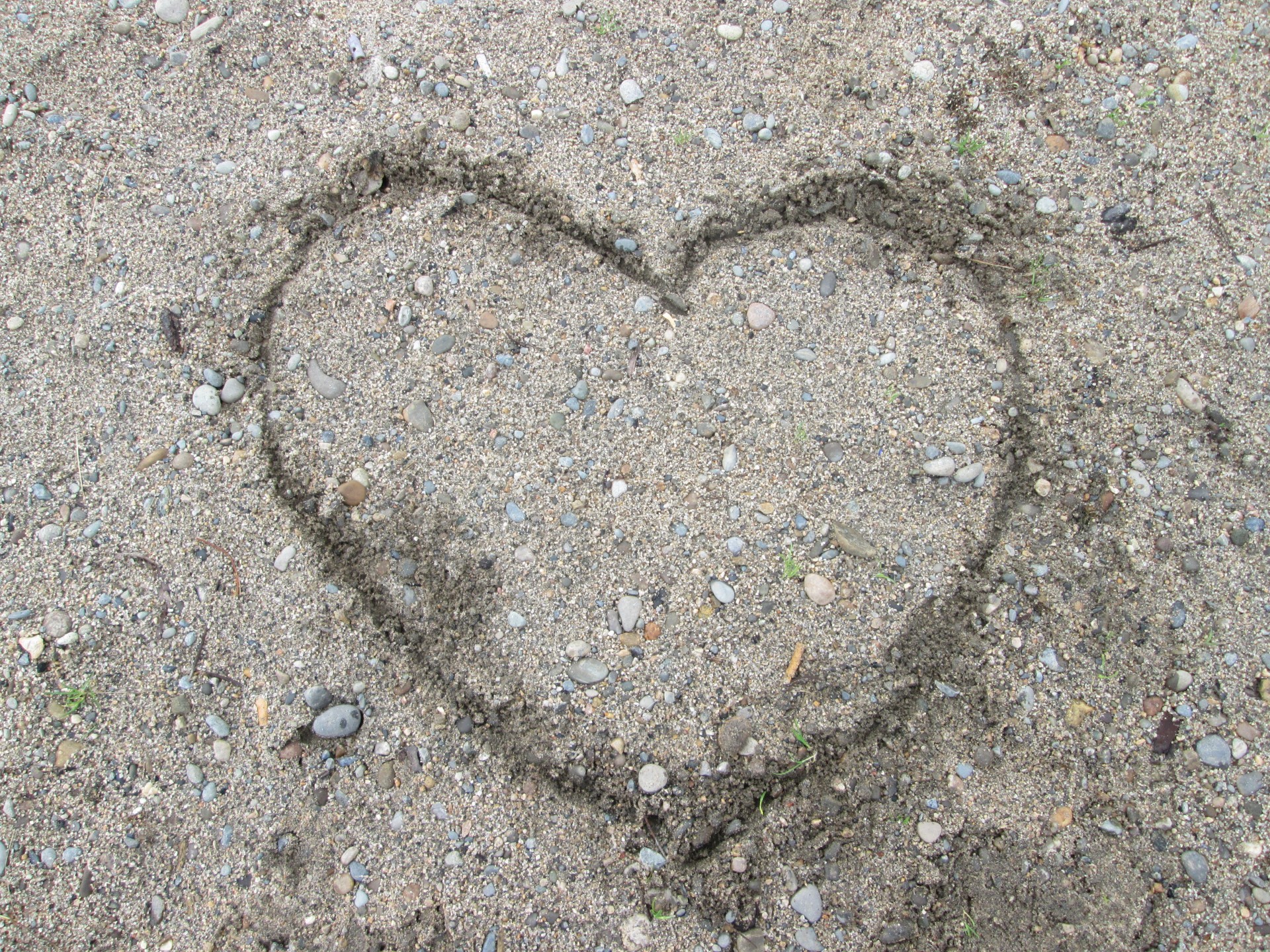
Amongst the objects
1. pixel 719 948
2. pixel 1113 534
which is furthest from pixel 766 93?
pixel 719 948

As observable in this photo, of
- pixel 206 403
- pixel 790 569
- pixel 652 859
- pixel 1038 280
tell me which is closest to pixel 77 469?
pixel 206 403

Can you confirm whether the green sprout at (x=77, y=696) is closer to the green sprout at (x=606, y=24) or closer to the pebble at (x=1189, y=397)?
the green sprout at (x=606, y=24)

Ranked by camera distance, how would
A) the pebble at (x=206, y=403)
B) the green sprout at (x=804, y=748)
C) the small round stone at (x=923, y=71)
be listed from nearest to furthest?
the green sprout at (x=804, y=748), the pebble at (x=206, y=403), the small round stone at (x=923, y=71)

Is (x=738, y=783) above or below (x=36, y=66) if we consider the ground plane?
below

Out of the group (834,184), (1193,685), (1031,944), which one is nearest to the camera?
(1031,944)

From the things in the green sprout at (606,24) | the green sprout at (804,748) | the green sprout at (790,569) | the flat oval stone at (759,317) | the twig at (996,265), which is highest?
the green sprout at (606,24)

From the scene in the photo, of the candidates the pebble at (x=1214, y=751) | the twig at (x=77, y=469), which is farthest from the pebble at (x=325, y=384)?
the pebble at (x=1214, y=751)

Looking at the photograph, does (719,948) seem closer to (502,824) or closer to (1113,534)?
(502,824)

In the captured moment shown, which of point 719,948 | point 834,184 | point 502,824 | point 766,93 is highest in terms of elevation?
point 766,93
